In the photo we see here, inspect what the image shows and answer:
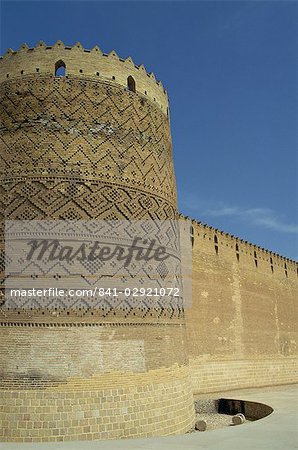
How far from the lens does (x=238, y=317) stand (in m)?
13.1

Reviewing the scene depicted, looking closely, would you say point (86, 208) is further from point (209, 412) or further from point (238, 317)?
point (238, 317)

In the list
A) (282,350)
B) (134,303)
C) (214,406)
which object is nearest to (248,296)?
(282,350)

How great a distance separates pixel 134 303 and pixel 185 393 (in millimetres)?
1826

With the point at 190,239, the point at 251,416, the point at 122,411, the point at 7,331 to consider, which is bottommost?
the point at 251,416

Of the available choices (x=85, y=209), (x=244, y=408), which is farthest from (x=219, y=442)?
(x=244, y=408)

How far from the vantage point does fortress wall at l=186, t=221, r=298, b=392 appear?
11375mm

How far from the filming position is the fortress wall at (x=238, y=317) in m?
11.4

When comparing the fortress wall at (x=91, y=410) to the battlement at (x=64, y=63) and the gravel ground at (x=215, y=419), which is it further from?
the battlement at (x=64, y=63)

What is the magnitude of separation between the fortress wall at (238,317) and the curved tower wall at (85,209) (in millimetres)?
3751

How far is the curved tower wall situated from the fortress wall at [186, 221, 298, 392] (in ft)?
12.3

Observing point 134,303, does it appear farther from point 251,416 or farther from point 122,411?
point 251,416

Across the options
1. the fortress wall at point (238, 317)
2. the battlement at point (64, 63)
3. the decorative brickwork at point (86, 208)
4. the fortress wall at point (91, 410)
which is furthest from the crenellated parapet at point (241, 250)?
the fortress wall at point (91, 410)

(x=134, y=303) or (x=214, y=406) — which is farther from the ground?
(x=134, y=303)

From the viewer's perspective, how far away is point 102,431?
5910 mm
